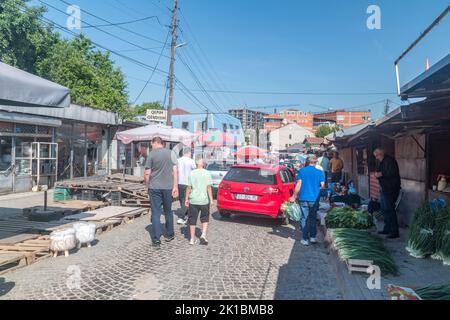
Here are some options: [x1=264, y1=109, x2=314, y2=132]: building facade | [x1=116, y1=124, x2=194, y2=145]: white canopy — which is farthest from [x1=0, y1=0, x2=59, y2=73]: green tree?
[x1=264, y1=109, x2=314, y2=132]: building facade

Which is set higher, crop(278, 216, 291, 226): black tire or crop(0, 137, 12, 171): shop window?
crop(0, 137, 12, 171): shop window

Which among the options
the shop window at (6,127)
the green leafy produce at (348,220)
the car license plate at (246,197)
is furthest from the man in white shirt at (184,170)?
the shop window at (6,127)

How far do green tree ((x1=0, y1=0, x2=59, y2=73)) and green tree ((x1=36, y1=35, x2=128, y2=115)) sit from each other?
1.97m

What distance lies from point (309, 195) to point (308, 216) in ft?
1.42

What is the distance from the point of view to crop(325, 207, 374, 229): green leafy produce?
7164 mm

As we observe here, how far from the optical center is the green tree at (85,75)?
74.8 feet

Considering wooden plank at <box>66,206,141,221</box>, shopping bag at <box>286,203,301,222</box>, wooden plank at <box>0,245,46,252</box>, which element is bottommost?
wooden plank at <box>0,245,46,252</box>

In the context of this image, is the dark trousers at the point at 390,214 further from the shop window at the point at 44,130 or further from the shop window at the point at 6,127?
the shop window at the point at 44,130

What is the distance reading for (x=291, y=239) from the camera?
7.30 metres

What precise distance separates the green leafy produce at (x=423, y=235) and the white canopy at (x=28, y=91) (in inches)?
238

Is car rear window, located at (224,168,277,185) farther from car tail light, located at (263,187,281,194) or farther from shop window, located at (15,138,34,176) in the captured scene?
shop window, located at (15,138,34,176)

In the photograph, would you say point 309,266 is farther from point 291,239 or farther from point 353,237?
point 291,239
